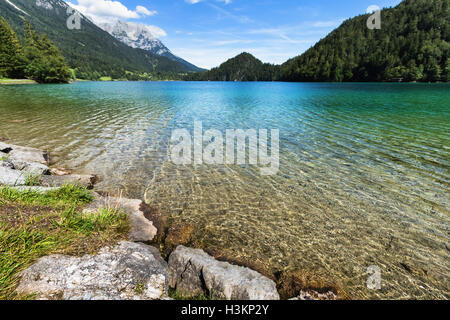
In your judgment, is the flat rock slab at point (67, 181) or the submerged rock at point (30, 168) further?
the submerged rock at point (30, 168)

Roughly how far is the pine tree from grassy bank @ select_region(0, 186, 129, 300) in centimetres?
12579

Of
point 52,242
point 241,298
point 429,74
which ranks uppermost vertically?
point 429,74

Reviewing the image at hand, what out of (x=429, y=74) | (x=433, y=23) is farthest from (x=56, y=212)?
(x=433, y=23)

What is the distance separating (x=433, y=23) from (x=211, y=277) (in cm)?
27417

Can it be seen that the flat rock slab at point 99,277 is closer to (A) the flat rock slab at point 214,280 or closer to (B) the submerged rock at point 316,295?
(A) the flat rock slab at point 214,280

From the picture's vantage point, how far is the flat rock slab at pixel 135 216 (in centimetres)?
629

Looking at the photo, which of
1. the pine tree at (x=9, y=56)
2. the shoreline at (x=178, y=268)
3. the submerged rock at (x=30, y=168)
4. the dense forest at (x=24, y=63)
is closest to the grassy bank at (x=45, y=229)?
the shoreline at (x=178, y=268)

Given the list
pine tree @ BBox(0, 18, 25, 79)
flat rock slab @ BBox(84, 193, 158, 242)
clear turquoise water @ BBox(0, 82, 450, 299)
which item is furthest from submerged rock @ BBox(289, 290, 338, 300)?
pine tree @ BBox(0, 18, 25, 79)

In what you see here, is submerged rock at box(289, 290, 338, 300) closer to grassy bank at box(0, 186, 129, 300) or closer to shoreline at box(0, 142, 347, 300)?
shoreline at box(0, 142, 347, 300)

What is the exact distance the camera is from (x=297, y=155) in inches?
533

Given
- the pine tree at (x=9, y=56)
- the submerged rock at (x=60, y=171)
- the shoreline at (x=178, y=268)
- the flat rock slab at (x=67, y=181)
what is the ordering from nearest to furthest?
the shoreline at (x=178, y=268) → the flat rock slab at (x=67, y=181) → the submerged rock at (x=60, y=171) → the pine tree at (x=9, y=56)

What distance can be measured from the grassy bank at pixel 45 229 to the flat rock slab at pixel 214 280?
1.90 metres

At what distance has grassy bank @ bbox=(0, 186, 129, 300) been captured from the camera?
4043mm

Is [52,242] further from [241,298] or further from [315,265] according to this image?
[315,265]
